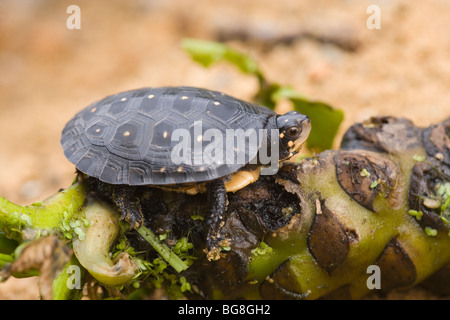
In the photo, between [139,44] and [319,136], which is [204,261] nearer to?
[319,136]

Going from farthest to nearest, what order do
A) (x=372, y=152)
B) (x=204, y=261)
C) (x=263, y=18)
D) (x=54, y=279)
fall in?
(x=263, y=18) → (x=372, y=152) → (x=204, y=261) → (x=54, y=279)

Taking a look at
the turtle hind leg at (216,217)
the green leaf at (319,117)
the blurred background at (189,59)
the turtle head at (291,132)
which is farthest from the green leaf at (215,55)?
the turtle hind leg at (216,217)

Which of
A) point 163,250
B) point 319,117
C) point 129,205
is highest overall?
point 319,117

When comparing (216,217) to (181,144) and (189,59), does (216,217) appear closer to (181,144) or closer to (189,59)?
(181,144)

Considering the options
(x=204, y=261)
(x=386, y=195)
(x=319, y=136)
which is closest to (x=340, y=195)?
(x=386, y=195)

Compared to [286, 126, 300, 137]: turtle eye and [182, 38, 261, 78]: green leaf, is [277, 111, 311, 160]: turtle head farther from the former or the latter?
[182, 38, 261, 78]: green leaf

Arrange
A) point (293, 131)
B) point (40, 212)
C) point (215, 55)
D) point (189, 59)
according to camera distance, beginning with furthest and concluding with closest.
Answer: point (189, 59) → point (215, 55) → point (293, 131) → point (40, 212)

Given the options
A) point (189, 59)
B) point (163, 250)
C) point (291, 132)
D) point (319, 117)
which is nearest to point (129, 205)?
point (163, 250)
